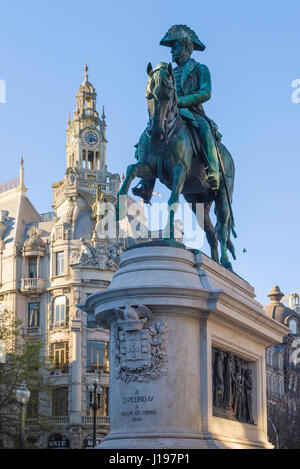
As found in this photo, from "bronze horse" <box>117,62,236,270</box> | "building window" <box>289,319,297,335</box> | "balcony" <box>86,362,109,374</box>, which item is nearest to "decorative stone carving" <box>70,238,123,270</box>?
"balcony" <box>86,362,109,374</box>

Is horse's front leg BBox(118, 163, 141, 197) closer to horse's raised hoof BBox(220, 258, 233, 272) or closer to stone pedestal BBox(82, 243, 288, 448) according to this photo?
stone pedestal BBox(82, 243, 288, 448)

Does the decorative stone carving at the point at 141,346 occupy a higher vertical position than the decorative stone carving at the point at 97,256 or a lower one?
lower

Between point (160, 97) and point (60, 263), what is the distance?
48.9 metres

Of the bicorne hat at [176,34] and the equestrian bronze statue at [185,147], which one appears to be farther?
the bicorne hat at [176,34]

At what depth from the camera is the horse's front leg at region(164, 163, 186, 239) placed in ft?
55.2

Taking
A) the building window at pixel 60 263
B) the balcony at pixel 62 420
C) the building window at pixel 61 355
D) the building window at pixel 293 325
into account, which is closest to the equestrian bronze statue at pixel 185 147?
the balcony at pixel 62 420

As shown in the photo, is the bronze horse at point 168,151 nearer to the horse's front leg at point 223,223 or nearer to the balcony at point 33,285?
the horse's front leg at point 223,223

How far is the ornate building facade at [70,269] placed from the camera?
6031 centimetres

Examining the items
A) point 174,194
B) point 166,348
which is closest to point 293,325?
point 174,194

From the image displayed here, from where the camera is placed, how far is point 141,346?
15297 mm

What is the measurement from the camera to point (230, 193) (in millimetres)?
19938

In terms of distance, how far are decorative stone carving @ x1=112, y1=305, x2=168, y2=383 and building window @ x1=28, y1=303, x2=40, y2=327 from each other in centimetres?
4974

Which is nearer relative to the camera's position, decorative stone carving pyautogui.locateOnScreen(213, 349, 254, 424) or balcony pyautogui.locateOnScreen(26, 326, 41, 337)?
decorative stone carving pyautogui.locateOnScreen(213, 349, 254, 424)

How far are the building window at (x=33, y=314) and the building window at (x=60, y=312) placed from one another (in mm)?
1658
